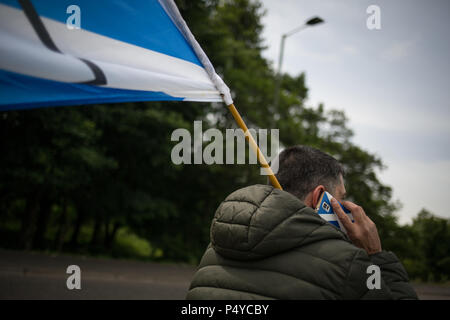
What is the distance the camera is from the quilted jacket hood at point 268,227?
1443mm

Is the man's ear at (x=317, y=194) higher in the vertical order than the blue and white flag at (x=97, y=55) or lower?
lower

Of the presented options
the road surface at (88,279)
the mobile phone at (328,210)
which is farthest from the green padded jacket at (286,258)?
the road surface at (88,279)

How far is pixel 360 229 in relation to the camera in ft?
5.53

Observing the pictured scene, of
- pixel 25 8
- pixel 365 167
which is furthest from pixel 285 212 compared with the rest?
pixel 365 167

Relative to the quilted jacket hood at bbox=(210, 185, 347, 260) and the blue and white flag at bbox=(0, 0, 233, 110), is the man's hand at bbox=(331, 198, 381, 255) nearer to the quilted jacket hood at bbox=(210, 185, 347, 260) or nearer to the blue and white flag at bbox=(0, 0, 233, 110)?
the quilted jacket hood at bbox=(210, 185, 347, 260)

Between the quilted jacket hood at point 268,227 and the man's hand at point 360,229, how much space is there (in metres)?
0.22

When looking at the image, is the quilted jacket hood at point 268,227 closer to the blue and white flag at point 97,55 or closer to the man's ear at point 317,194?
the man's ear at point 317,194

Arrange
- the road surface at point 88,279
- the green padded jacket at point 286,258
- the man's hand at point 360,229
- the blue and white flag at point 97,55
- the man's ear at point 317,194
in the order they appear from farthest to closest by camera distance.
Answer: the road surface at point 88,279
the man's ear at point 317,194
the man's hand at point 360,229
the green padded jacket at point 286,258
the blue and white flag at point 97,55

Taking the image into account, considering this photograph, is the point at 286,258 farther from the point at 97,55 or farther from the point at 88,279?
the point at 88,279

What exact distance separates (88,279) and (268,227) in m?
8.27

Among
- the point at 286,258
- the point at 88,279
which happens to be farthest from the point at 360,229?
the point at 88,279

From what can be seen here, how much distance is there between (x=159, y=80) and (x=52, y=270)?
828 cm

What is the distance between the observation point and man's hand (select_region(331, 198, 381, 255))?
5.46ft

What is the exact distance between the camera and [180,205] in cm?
1611
